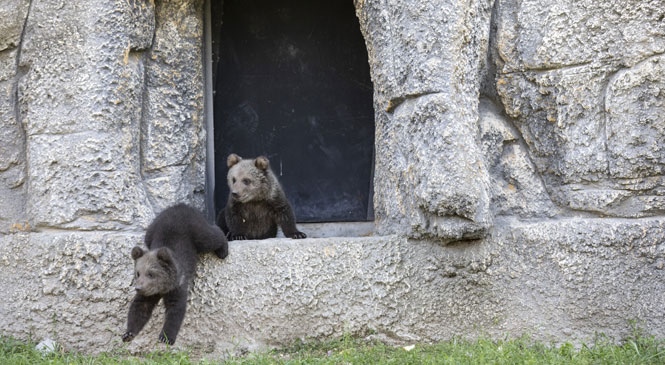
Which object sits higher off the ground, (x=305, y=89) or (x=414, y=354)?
(x=305, y=89)

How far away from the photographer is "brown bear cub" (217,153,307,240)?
7.89m

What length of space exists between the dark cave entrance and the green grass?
2.02 m

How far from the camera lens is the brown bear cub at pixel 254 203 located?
311 inches

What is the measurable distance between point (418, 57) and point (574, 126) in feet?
4.36

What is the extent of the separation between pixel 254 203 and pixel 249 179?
27cm

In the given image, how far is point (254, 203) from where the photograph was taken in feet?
26.4

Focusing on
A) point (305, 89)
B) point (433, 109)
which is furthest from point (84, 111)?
point (433, 109)

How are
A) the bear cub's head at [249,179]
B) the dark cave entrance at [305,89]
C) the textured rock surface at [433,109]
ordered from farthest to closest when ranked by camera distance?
the dark cave entrance at [305,89], the bear cub's head at [249,179], the textured rock surface at [433,109]

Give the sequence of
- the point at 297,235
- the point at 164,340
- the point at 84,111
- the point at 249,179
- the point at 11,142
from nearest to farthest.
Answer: the point at 164,340
the point at 84,111
the point at 11,142
the point at 297,235
the point at 249,179

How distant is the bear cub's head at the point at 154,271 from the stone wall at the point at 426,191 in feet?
1.36

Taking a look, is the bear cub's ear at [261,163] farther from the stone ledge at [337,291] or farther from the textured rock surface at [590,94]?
the textured rock surface at [590,94]

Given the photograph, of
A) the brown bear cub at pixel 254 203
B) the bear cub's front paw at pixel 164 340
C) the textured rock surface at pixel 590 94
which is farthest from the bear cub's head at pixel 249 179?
the textured rock surface at pixel 590 94

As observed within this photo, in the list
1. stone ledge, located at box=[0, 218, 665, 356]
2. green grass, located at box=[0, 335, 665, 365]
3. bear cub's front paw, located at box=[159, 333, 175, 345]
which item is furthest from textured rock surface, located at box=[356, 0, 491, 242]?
bear cub's front paw, located at box=[159, 333, 175, 345]

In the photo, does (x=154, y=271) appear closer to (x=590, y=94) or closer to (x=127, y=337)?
(x=127, y=337)
